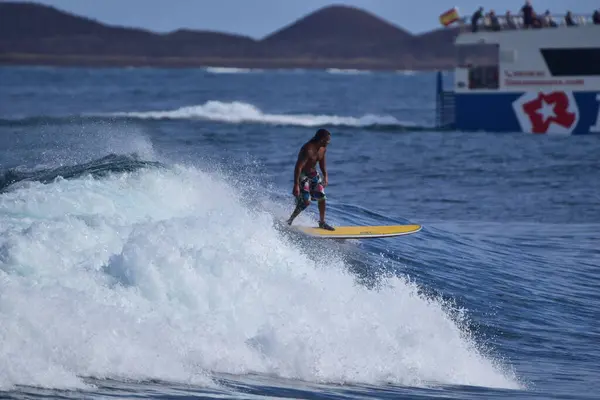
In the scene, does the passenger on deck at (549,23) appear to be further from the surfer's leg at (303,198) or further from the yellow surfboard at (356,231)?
the surfer's leg at (303,198)

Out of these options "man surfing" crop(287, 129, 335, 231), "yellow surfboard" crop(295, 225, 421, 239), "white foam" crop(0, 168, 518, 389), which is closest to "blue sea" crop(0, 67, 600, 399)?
"white foam" crop(0, 168, 518, 389)

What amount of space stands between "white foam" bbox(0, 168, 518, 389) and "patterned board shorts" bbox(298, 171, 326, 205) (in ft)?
4.79

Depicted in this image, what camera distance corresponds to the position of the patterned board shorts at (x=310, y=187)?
14742mm

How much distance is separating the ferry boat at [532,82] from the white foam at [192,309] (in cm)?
2968

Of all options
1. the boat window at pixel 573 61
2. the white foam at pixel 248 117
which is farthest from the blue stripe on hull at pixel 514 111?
the white foam at pixel 248 117

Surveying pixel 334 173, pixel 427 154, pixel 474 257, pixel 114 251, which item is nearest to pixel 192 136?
pixel 427 154

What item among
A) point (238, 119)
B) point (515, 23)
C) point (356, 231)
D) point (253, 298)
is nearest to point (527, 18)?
point (515, 23)

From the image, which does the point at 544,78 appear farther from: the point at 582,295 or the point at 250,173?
the point at 582,295

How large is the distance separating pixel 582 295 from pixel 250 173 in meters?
16.4

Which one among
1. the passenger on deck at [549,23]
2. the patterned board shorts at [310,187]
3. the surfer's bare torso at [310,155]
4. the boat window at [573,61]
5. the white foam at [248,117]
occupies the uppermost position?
the passenger on deck at [549,23]

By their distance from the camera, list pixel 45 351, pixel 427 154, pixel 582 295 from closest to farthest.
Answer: pixel 45 351, pixel 582 295, pixel 427 154

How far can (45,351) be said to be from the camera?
30.3ft

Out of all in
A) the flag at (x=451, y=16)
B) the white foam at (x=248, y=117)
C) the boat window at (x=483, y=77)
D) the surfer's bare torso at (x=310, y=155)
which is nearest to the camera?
the surfer's bare torso at (x=310, y=155)

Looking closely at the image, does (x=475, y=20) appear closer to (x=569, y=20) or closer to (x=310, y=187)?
(x=569, y=20)
